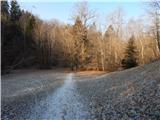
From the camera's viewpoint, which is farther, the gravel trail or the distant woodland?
the distant woodland

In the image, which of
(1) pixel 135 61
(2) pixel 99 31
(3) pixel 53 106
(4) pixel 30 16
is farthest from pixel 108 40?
(3) pixel 53 106

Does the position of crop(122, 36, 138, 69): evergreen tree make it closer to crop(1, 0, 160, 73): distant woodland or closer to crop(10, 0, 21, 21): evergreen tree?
crop(1, 0, 160, 73): distant woodland

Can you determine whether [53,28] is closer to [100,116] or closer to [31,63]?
[31,63]

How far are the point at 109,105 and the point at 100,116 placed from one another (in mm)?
2162

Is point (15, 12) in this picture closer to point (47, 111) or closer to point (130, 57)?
point (130, 57)

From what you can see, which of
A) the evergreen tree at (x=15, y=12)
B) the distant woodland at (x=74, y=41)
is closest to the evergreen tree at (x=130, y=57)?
the distant woodland at (x=74, y=41)

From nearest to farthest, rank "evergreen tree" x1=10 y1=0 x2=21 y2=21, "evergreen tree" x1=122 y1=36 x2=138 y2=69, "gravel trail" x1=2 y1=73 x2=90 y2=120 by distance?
"gravel trail" x1=2 y1=73 x2=90 y2=120 < "evergreen tree" x1=122 y1=36 x2=138 y2=69 < "evergreen tree" x1=10 y1=0 x2=21 y2=21

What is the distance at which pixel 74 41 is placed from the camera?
61.5 m

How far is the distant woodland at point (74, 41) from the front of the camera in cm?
5731

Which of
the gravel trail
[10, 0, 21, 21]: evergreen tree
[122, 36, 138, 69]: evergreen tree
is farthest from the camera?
[10, 0, 21, 21]: evergreen tree

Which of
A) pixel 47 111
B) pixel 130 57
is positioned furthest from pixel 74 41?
pixel 47 111

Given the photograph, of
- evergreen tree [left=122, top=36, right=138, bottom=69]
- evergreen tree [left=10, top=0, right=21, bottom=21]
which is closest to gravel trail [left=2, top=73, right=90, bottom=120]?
evergreen tree [left=122, top=36, right=138, bottom=69]

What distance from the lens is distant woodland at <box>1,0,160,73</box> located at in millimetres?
57312

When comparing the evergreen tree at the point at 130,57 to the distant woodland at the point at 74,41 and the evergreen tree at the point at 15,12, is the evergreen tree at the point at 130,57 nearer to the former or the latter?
the distant woodland at the point at 74,41
